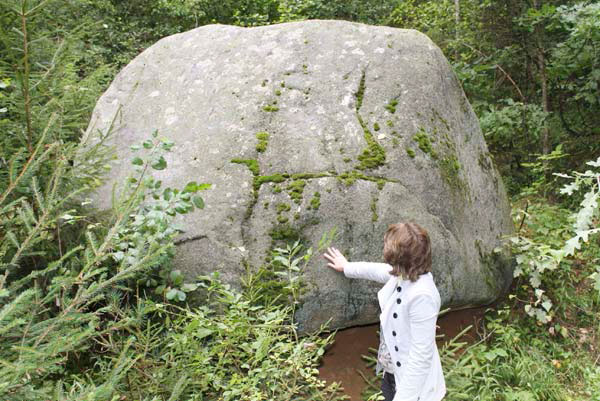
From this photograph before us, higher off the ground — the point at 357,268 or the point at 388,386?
the point at 357,268

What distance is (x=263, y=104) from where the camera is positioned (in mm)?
3990

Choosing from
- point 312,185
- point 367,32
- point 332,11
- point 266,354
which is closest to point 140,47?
point 332,11

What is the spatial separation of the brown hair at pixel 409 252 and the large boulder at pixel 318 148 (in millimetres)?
775

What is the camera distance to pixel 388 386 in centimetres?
322

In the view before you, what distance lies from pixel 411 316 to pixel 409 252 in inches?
13.8

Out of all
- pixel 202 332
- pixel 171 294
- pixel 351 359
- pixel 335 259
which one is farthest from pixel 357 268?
pixel 171 294

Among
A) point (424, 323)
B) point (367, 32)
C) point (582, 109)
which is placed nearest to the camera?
point (424, 323)

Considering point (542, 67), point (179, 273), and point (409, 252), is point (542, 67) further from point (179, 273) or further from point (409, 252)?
point (179, 273)

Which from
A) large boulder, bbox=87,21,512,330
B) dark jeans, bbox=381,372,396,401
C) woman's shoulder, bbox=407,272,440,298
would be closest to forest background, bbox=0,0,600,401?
large boulder, bbox=87,21,512,330

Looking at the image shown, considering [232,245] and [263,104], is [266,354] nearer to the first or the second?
[232,245]

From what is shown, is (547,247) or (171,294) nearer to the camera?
(171,294)

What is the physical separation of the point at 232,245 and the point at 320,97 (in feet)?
4.48

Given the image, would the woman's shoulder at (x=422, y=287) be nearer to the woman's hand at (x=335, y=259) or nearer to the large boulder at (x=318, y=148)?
the woman's hand at (x=335, y=259)

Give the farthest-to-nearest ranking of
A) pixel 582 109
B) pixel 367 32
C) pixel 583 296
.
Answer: pixel 582 109 < pixel 583 296 < pixel 367 32
